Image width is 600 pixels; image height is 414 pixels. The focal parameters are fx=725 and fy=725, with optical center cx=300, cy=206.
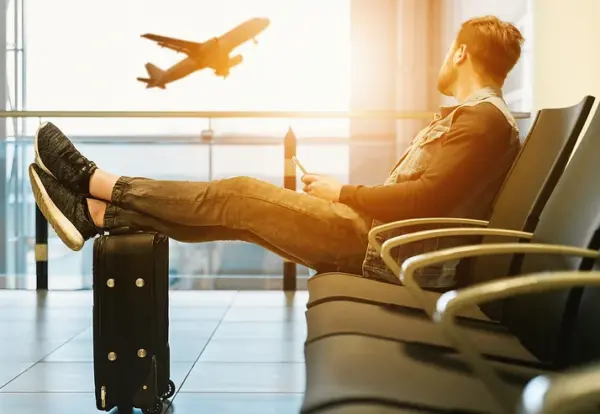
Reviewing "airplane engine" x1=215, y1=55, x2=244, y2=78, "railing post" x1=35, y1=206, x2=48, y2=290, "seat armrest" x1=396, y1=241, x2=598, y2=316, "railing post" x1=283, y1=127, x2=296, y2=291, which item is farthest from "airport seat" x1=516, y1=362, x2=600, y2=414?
"airplane engine" x1=215, y1=55, x2=244, y2=78

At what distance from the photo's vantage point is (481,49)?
2051mm

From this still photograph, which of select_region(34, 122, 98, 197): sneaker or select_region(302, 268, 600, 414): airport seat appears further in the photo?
select_region(34, 122, 98, 197): sneaker

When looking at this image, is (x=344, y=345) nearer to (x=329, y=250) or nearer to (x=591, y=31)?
(x=329, y=250)

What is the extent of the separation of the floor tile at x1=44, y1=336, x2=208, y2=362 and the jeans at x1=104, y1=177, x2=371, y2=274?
0.63 m

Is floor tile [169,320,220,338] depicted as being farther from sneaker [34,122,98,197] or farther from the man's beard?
the man's beard

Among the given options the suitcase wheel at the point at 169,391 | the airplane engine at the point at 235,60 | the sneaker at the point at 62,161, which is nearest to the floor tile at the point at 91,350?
the suitcase wheel at the point at 169,391

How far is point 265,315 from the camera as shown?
3225 millimetres

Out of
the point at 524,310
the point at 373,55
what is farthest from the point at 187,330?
the point at 373,55

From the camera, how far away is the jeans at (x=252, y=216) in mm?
1964

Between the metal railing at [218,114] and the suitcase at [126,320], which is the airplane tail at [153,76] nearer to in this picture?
the metal railing at [218,114]

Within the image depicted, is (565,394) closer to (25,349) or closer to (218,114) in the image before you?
(25,349)

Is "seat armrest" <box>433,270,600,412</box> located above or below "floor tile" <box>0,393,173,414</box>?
above

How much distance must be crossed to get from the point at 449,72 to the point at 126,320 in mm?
1169

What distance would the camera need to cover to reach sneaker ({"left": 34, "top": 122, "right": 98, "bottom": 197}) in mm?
2006
